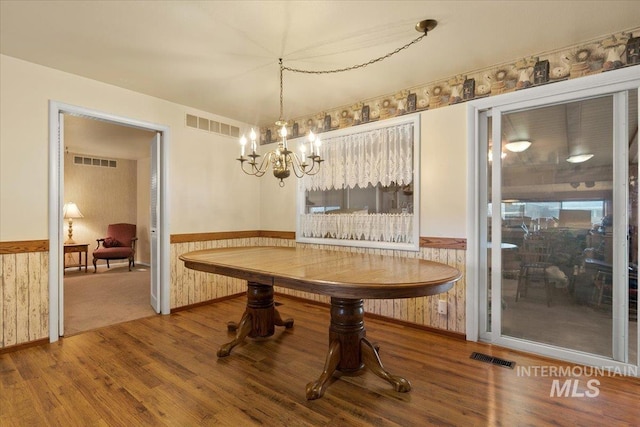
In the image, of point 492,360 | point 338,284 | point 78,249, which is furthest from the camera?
point 78,249

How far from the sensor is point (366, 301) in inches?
140

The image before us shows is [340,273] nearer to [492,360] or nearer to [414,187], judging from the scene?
[492,360]

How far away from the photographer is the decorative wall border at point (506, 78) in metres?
2.25

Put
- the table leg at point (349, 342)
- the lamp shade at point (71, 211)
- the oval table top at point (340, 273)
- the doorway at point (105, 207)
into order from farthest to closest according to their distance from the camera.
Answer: the lamp shade at point (71, 211)
the doorway at point (105, 207)
the table leg at point (349, 342)
the oval table top at point (340, 273)

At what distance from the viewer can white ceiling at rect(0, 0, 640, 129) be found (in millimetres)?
1962

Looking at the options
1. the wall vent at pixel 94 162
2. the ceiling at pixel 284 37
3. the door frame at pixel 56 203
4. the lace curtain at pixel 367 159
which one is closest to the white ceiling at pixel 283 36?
the ceiling at pixel 284 37

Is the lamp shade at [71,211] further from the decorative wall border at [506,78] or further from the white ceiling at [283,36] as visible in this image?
the decorative wall border at [506,78]

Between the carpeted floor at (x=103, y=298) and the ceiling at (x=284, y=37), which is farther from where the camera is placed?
the carpeted floor at (x=103, y=298)

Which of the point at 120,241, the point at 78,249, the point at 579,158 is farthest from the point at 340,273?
the point at 120,241

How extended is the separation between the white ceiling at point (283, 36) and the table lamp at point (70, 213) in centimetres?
425

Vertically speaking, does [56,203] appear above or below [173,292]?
above

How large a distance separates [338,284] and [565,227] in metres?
2.08

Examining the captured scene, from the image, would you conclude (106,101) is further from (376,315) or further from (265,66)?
(376,315)

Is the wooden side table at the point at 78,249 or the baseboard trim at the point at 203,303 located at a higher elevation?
the wooden side table at the point at 78,249
